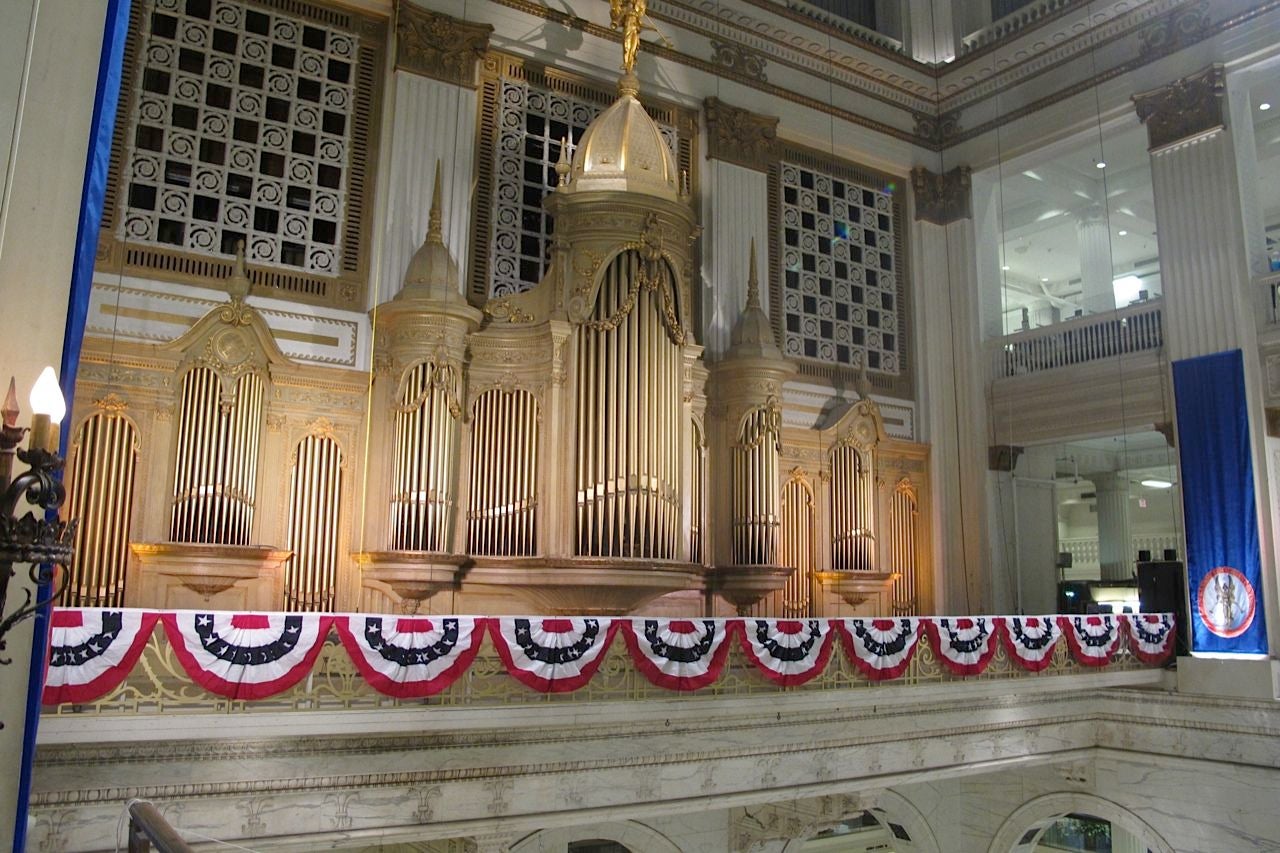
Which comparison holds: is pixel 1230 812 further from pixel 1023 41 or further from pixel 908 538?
pixel 1023 41

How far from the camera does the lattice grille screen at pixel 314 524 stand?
30.6 feet

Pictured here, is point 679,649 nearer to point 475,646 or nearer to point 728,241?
point 475,646

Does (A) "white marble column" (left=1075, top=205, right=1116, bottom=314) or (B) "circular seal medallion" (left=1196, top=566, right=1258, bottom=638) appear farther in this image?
(A) "white marble column" (left=1075, top=205, right=1116, bottom=314)

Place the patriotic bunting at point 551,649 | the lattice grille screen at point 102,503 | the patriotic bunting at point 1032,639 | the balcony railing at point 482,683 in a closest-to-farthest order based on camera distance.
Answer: the balcony railing at point 482,683
the patriotic bunting at point 551,649
the lattice grille screen at point 102,503
the patriotic bunting at point 1032,639

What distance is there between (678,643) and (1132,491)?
16.4 metres

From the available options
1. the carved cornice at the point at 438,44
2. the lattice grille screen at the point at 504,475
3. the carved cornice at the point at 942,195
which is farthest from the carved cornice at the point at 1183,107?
the lattice grille screen at the point at 504,475

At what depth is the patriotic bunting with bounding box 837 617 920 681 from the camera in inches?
366

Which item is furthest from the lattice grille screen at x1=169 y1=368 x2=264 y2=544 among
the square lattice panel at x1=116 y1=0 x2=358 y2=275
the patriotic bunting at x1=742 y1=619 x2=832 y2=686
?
the patriotic bunting at x1=742 y1=619 x2=832 y2=686

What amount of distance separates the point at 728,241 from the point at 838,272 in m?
2.08

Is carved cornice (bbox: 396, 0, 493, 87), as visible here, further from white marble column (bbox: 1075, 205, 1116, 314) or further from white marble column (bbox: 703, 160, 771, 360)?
white marble column (bbox: 1075, 205, 1116, 314)

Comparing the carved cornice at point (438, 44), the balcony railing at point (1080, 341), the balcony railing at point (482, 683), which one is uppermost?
the carved cornice at point (438, 44)

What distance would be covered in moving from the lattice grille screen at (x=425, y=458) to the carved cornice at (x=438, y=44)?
349 centimetres

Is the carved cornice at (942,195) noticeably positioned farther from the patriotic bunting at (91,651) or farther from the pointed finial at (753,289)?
the patriotic bunting at (91,651)

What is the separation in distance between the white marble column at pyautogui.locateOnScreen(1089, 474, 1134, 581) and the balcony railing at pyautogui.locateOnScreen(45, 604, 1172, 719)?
33.1 feet
